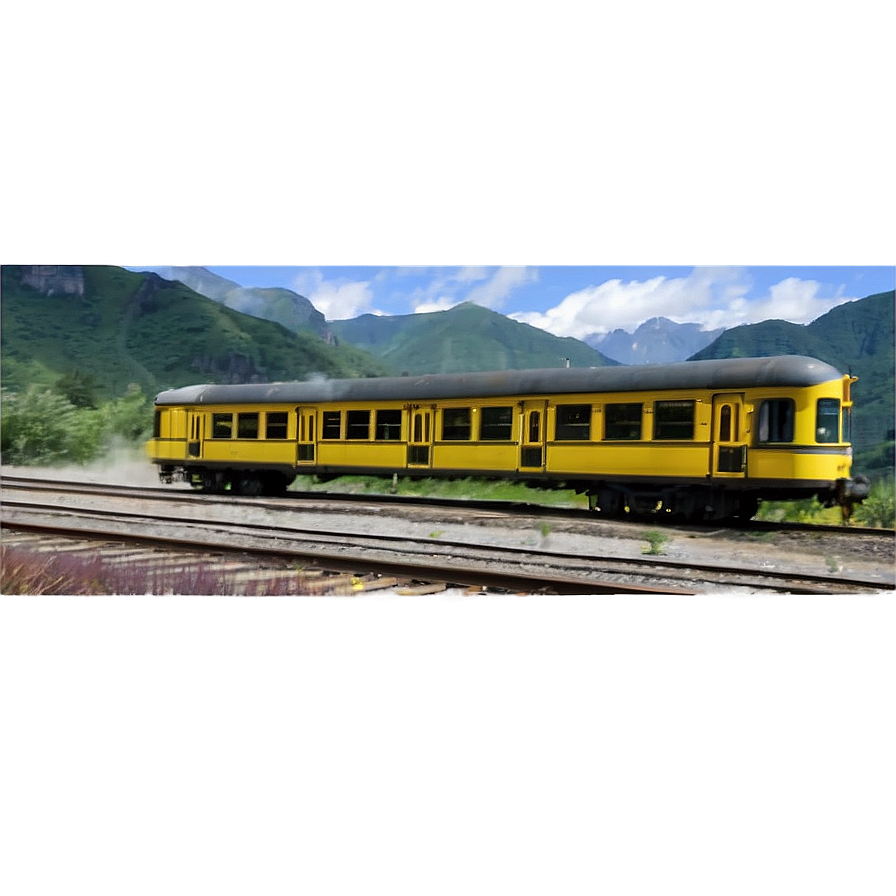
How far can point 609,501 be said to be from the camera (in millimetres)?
8273

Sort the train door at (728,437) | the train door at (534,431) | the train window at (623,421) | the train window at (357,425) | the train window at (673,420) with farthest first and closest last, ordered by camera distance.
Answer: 1. the train window at (357,425)
2. the train door at (534,431)
3. the train window at (623,421)
4. the train window at (673,420)
5. the train door at (728,437)

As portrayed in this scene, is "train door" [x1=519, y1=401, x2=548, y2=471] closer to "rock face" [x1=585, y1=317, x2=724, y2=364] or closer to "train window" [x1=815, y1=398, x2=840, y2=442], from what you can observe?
"rock face" [x1=585, y1=317, x2=724, y2=364]

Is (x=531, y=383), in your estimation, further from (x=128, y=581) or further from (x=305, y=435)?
(x=128, y=581)

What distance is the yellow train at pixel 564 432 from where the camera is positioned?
25.2 ft

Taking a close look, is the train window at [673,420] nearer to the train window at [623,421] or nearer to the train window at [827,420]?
the train window at [623,421]

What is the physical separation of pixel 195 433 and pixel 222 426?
0.36 meters

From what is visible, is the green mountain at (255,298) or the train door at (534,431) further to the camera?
the train door at (534,431)

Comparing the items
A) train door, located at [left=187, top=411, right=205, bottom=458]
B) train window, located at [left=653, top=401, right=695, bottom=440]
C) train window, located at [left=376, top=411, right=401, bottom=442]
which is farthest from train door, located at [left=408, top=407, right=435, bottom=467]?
train window, located at [left=653, top=401, right=695, bottom=440]

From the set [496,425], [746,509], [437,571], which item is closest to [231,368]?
[496,425]

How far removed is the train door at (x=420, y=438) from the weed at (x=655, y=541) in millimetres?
2443

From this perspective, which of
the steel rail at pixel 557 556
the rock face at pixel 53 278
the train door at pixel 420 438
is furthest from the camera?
the train door at pixel 420 438

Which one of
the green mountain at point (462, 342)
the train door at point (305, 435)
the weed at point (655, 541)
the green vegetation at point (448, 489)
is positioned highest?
the green mountain at point (462, 342)

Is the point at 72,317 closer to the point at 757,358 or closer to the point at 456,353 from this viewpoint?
the point at 456,353

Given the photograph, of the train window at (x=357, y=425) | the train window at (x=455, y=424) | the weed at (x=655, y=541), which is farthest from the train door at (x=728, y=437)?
the train window at (x=357, y=425)
